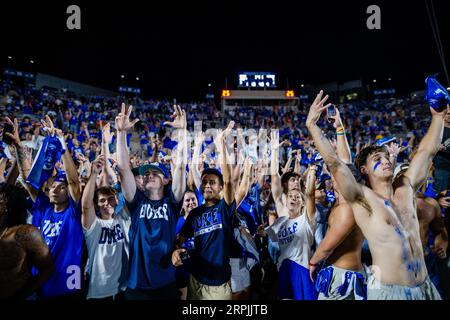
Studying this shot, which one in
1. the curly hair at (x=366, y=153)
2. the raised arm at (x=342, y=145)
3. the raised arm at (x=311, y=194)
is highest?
the raised arm at (x=342, y=145)

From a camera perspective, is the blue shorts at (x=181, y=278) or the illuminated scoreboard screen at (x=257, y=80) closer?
the blue shorts at (x=181, y=278)

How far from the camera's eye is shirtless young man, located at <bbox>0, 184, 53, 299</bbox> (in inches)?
102

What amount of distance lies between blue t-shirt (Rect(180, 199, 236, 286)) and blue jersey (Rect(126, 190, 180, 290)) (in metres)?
0.27

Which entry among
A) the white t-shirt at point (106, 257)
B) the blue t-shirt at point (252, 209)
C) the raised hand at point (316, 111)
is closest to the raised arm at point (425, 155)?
the raised hand at point (316, 111)

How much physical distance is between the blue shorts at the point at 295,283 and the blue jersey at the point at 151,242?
136 centimetres

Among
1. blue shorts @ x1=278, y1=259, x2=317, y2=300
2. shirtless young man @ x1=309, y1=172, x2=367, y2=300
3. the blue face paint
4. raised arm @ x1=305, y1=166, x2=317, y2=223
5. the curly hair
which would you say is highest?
the curly hair

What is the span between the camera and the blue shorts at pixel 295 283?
346 cm

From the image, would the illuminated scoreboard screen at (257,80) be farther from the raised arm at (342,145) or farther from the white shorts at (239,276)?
the white shorts at (239,276)

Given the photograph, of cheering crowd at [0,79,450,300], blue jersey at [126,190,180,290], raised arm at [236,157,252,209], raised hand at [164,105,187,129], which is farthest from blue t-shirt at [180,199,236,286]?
raised hand at [164,105,187,129]

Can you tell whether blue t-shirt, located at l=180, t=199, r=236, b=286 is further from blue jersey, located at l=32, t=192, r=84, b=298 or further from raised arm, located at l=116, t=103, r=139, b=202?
blue jersey, located at l=32, t=192, r=84, b=298

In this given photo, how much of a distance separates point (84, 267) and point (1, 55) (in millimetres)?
38647

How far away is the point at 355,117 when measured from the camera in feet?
104
